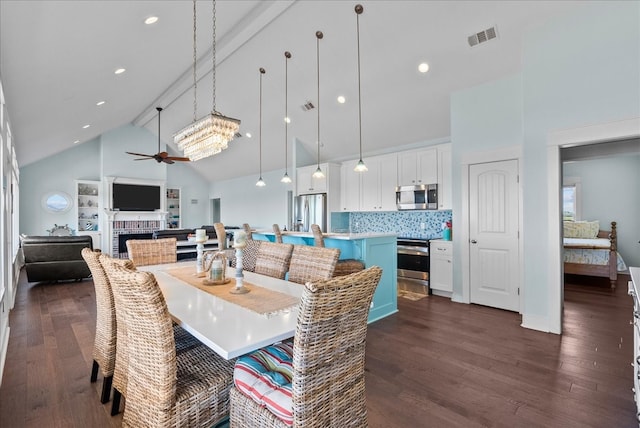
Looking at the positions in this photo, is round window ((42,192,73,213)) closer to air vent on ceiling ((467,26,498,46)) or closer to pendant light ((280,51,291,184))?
pendant light ((280,51,291,184))

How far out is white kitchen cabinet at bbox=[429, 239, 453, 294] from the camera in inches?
181

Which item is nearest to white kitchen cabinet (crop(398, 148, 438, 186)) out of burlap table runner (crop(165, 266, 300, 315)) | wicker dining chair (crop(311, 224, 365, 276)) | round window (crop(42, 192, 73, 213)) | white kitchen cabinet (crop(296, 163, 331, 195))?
white kitchen cabinet (crop(296, 163, 331, 195))

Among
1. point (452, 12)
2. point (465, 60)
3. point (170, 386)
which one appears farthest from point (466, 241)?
point (170, 386)


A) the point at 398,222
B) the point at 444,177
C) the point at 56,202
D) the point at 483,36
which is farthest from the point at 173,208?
the point at 483,36

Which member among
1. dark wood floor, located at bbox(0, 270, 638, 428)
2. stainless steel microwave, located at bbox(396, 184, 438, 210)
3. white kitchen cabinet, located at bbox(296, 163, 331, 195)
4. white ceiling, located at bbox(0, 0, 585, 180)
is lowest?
dark wood floor, located at bbox(0, 270, 638, 428)

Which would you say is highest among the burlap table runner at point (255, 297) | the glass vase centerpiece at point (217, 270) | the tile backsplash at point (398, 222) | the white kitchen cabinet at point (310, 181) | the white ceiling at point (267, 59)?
the white ceiling at point (267, 59)

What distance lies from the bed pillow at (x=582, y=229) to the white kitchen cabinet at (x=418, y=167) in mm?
3744

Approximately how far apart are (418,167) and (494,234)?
174cm

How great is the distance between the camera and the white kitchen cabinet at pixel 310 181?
6500 millimetres

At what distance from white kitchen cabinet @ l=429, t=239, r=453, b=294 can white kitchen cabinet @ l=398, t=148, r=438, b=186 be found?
111 cm

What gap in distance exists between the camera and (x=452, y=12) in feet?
10.9

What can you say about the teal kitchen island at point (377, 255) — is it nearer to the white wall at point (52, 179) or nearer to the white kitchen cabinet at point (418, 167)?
the white kitchen cabinet at point (418, 167)

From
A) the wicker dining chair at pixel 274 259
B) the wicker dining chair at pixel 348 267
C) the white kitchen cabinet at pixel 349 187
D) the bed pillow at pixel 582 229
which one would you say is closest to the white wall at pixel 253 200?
the white kitchen cabinet at pixel 349 187

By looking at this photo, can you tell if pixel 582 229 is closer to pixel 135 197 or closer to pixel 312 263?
pixel 312 263
